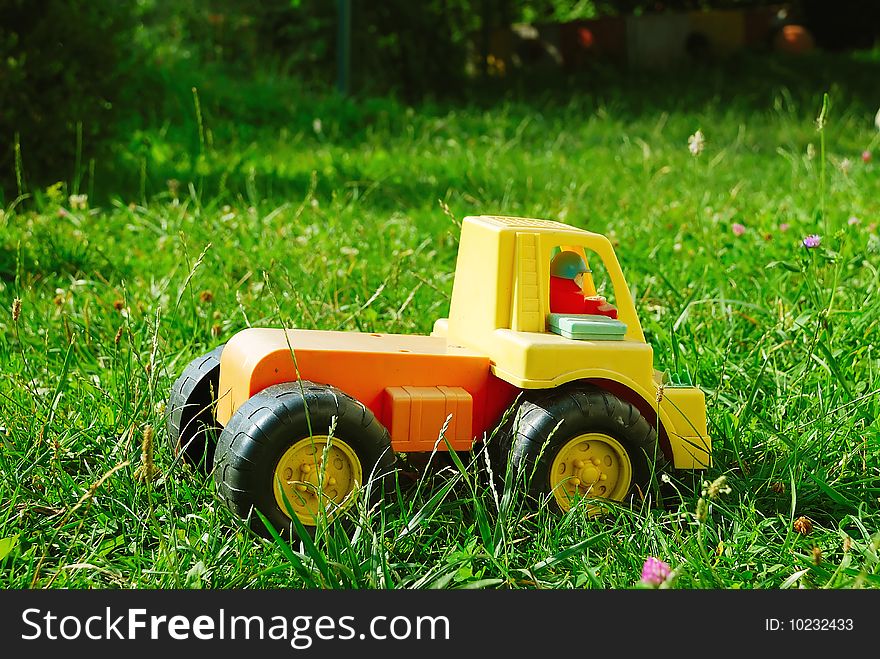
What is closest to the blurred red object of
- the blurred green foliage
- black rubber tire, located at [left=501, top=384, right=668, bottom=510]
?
the blurred green foliage

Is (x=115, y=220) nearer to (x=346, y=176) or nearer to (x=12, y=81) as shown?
(x=12, y=81)

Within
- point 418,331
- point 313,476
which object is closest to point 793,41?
point 418,331

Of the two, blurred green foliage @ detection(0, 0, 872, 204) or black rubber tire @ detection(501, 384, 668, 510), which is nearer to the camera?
black rubber tire @ detection(501, 384, 668, 510)

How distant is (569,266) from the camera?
2688 mm

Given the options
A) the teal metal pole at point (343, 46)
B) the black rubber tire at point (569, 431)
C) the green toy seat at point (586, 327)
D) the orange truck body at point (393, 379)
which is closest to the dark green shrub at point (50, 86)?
the orange truck body at point (393, 379)

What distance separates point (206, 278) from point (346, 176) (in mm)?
2620

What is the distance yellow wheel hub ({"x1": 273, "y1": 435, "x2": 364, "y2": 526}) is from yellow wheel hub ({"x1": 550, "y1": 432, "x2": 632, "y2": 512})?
482 mm

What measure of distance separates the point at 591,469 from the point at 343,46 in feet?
30.1

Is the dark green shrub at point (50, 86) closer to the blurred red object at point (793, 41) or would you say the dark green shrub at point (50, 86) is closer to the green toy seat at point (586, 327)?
the green toy seat at point (586, 327)

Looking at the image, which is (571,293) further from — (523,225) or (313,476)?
(313,476)

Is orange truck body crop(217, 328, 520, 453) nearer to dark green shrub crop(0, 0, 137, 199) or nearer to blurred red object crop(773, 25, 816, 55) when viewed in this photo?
dark green shrub crop(0, 0, 137, 199)

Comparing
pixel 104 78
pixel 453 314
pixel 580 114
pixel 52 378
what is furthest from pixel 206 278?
pixel 580 114

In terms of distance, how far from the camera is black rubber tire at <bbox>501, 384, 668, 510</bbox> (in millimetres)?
2432

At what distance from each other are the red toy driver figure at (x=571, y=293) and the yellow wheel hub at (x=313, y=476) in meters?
0.69
